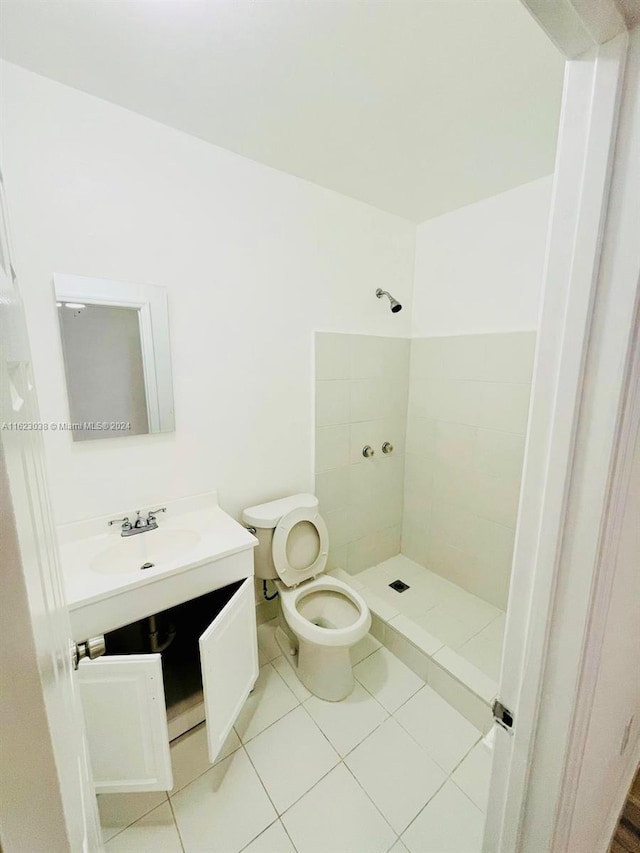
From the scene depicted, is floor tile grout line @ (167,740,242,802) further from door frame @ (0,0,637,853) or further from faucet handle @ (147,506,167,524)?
door frame @ (0,0,637,853)

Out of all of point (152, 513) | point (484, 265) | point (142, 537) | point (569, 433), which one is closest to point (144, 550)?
point (142, 537)

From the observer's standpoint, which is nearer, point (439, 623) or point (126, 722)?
point (126, 722)

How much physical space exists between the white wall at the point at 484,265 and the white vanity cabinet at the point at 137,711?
74.5 inches

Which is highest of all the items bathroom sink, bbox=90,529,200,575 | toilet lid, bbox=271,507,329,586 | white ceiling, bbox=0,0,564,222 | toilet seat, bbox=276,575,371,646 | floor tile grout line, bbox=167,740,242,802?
white ceiling, bbox=0,0,564,222

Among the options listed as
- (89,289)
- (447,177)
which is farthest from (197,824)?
(447,177)

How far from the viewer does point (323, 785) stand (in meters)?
1.21

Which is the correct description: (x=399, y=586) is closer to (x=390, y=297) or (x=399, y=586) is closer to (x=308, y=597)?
(x=308, y=597)

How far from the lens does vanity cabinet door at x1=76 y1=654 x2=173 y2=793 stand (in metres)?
1.00

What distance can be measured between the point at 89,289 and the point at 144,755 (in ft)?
5.16

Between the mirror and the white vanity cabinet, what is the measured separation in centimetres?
80

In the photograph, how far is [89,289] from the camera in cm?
126

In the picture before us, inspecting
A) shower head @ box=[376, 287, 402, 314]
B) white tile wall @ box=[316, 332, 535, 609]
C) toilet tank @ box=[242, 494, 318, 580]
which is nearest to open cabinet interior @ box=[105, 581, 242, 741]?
toilet tank @ box=[242, 494, 318, 580]

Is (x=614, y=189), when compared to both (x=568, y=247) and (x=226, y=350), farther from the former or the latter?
(x=226, y=350)

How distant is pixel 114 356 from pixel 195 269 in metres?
0.50
